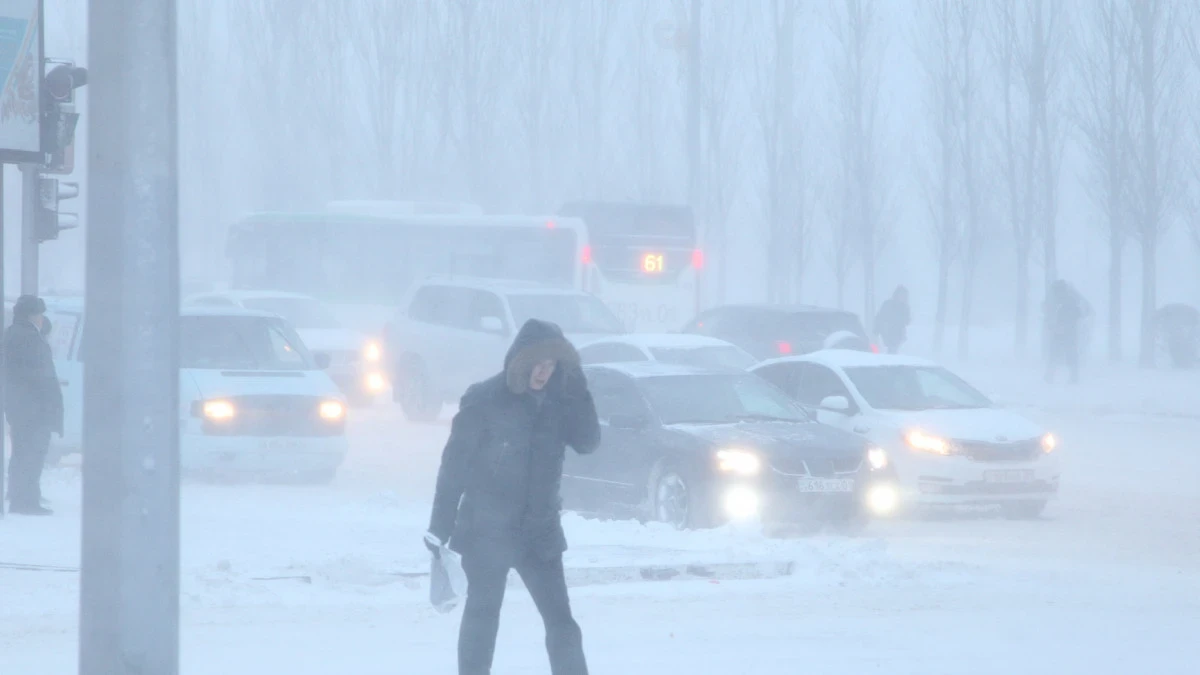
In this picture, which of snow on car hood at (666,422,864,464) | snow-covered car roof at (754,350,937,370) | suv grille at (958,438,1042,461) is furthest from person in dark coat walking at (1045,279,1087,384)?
snow on car hood at (666,422,864,464)

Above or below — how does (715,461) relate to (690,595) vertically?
above

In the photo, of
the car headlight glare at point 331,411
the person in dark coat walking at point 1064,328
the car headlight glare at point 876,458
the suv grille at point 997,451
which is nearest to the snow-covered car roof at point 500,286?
the car headlight glare at point 331,411

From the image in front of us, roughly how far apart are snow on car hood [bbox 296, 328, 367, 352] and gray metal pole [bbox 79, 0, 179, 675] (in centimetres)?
2104

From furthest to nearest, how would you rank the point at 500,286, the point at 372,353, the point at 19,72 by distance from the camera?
the point at 372,353
the point at 500,286
the point at 19,72

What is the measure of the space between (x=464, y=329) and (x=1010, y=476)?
11062 mm

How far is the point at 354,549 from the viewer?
36.8ft

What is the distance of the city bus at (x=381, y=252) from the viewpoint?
105ft

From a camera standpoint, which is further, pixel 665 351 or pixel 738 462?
pixel 665 351

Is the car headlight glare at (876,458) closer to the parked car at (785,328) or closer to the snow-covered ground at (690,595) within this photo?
the snow-covered ground at (690,595)

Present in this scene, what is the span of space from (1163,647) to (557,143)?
165 ft

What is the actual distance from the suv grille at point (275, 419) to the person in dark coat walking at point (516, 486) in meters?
9.80

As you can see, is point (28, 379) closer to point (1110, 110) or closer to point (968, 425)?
point (968, 425)

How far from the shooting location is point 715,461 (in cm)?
1294

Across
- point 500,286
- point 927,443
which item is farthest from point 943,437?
point 500,286
